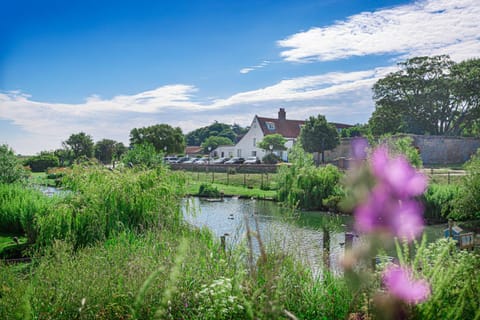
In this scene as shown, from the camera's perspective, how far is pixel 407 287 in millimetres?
3699

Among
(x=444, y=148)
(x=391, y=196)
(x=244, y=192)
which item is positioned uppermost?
(x=444, y=148)

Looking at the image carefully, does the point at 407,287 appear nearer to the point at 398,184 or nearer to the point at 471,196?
the point at 471,196

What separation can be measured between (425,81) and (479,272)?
44.0 meters

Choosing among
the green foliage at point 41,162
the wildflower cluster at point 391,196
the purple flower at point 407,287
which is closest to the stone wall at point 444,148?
the wildflower cluster at point 391,196

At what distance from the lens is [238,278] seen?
12.9 ft

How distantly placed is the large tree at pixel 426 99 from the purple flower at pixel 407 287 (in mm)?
43343

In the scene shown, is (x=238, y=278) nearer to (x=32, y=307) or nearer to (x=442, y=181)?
(x=32, y=307)

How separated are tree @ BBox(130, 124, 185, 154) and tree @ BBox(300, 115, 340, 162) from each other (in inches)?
605

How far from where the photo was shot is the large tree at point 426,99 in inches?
1679

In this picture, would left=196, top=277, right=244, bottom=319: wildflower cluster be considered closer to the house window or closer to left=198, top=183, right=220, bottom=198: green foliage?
left=198, top=183, right=220, bottom=198: green foliage

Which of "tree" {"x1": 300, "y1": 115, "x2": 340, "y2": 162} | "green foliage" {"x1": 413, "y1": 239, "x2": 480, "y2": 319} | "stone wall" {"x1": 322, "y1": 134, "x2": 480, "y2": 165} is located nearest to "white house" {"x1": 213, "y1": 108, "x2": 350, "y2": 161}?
"tree" {"x1": 300, "y1": 115, "x2": 340, "y2": 162}

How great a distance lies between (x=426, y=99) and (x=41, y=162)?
135 feet

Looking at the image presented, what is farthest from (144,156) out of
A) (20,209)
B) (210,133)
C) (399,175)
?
(210,133)

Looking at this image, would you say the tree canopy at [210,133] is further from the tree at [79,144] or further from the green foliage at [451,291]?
the green foliage at [451,291]
